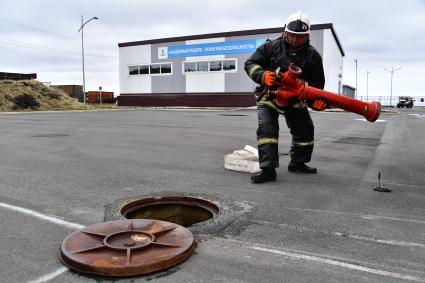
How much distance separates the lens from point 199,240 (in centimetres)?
314

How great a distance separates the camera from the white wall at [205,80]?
36906 mm

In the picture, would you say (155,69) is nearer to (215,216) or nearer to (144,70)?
(144,70)

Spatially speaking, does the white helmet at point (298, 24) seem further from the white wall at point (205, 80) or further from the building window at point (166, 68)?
the building window at point (166, 68)

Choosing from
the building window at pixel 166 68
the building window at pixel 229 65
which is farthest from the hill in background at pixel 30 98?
the building window at pixel 229 65

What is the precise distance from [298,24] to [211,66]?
32.8m

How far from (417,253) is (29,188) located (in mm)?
4036

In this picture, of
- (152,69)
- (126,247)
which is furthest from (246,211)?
(152,69)

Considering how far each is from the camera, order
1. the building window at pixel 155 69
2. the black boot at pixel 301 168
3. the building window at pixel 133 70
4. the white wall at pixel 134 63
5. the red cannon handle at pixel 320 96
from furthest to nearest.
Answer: the building window at pixel 133 70 < the white wall at pixel 134 63 < the building window at pixel 155 69 < the black boot at pixel 301 168 < the red cannon handle at pixel 320 96

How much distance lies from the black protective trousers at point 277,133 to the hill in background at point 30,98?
3219 centimetres

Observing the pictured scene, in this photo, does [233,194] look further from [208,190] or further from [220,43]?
[220,43]

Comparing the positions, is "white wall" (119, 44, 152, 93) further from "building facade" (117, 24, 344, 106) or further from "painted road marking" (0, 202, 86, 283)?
"painted road marking" (0, 202, 86, 283)

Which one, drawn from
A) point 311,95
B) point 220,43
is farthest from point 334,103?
point 220,43

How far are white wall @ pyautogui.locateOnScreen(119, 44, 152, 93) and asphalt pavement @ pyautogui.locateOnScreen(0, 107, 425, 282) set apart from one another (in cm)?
3364

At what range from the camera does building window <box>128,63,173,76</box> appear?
129ft
